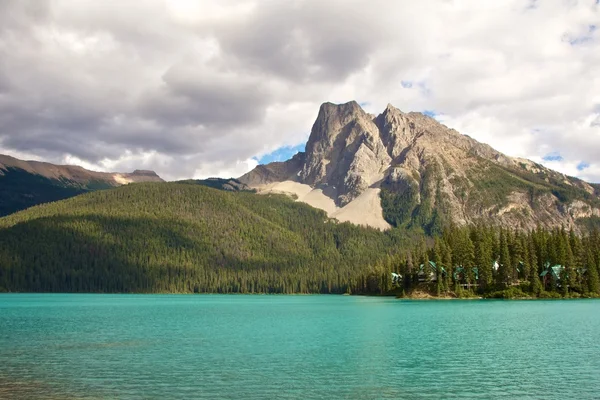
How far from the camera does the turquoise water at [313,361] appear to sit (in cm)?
3612

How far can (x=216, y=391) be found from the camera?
36.2 meters

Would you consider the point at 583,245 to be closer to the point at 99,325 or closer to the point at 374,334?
the point at 374,334

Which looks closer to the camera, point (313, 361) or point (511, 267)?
point (313, 361)

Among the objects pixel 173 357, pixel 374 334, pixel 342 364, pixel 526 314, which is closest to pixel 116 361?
pixel 173 357

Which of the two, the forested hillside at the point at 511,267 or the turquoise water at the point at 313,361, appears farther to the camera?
the forested hillside at the point at 511,267

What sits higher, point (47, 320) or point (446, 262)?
point (446, 262)

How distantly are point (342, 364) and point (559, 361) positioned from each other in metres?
18.7

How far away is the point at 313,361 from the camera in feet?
157

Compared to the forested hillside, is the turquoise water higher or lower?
lower

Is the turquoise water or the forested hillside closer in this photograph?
the turquoise water

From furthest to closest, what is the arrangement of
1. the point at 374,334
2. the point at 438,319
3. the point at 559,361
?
the point at 438,319 < the point at 374,334 < the point at 559,361

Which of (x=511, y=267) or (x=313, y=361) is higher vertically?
(x=511, y=267)

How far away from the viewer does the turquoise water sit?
36125mm

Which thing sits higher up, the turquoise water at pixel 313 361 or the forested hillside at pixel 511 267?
the forested hillside at pixel 511 267
